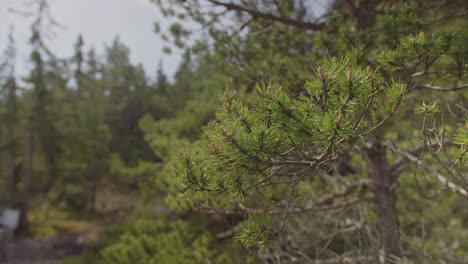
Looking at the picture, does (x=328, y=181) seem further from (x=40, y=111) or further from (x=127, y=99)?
(x=127, y=99)

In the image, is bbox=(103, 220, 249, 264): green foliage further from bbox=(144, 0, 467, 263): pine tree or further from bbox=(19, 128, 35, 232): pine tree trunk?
bbox=(19, 128, 35, 232): pine tree trunk

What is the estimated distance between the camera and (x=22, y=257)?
414 inches

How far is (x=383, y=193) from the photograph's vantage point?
9.55ft

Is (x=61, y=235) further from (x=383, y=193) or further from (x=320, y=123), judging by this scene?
(x=320, y=123)

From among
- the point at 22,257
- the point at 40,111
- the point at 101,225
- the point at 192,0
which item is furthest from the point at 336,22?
the point at 101,225

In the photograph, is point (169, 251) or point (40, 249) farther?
point (40, 249)

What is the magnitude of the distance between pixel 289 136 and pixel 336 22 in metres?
1.76

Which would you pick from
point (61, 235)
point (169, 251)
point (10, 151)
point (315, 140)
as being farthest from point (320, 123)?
point (10, 151)

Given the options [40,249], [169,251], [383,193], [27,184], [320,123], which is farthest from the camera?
[27,184]

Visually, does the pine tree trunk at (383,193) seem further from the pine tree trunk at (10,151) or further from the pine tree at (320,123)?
the pine tree trunk at (10,151)

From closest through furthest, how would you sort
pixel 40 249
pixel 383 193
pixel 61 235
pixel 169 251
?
Result: pixel 383 193, pixel 169 251, pixel 40 249, pixel 61 235

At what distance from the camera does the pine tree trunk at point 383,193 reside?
9.15ft

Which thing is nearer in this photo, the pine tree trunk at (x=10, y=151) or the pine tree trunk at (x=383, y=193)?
the pine tree trunk at (x=383, y=193)

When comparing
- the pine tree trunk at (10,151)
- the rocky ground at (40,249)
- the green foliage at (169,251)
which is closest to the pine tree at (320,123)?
the green foliage at (169,251)
